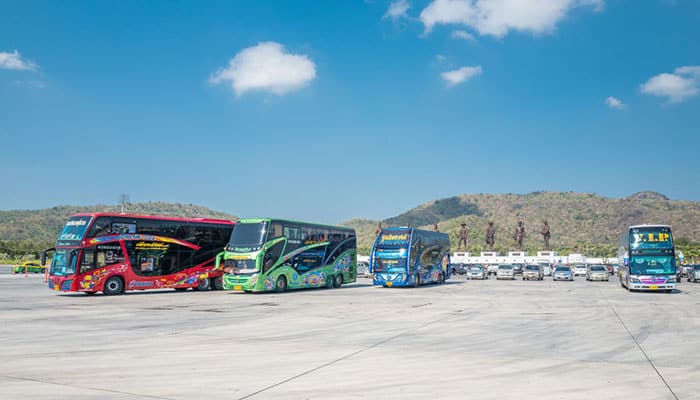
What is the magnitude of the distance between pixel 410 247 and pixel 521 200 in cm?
14154

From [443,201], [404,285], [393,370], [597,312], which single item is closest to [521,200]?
[443,201]

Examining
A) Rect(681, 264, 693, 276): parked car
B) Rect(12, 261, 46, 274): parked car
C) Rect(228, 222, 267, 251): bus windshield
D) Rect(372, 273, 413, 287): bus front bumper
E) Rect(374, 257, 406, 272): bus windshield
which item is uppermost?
Rect(228, 222, 267, 251): bus windshield

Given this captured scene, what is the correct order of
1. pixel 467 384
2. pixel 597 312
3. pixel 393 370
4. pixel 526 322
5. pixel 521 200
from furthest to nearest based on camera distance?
pixel 521 200
pixel 597 312
pixel 526 322
pixel 393 370
pixel 467 384

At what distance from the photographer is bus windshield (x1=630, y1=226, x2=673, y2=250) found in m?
30.3

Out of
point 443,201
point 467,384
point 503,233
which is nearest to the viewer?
point 467,384

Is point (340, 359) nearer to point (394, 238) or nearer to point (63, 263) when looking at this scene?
point (63, 263)

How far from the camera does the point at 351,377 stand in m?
8.38

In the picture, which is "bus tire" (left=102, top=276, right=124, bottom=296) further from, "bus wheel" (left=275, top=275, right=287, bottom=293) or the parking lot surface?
"bus wheel" (left=275, top=275, right=287, bottom=293)

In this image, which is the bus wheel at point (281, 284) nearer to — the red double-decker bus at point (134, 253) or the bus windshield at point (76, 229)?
the red double-decker bus at point (134, 253)

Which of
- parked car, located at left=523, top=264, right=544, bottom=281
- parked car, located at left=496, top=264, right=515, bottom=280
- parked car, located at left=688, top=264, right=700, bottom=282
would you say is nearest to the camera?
parked car, located at left=688, top=264, right=700, bottom=282

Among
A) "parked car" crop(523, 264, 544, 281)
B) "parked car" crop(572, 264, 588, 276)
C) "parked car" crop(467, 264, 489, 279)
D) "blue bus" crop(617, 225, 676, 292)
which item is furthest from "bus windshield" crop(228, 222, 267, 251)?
"parked car" crop(572, 264, 588, 276)

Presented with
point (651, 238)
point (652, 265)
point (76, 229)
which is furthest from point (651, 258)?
point (76, 229)

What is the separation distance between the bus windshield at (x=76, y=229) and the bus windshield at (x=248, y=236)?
689 cm

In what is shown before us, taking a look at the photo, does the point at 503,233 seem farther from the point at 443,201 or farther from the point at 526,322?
the point at 526,322
